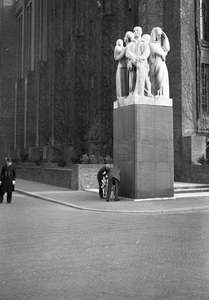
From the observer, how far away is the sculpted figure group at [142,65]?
15.3 meters

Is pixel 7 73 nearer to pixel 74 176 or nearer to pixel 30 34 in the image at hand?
pixel 30 34

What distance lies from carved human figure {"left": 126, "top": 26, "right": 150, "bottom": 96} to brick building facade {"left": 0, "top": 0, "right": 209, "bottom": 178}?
895cm

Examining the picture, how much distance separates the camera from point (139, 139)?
1497cm

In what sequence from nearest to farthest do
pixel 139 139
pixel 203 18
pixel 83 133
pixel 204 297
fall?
pixel 204 297 → pixel 139 139 → pixel 203 18 → pixel 83 133

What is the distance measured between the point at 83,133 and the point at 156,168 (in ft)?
69.0

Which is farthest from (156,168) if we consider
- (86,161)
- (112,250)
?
(112,250)

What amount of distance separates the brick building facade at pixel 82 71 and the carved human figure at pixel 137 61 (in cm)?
895

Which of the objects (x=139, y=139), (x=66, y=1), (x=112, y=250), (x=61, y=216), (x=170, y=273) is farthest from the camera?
(x=66, y=1)

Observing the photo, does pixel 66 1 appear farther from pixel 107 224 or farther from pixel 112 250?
pixel 112 250

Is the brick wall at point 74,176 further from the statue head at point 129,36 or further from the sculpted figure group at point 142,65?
the statue head at point 129,36

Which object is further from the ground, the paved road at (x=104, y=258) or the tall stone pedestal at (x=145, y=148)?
the tall stone pedestal at (x=145, y=148)

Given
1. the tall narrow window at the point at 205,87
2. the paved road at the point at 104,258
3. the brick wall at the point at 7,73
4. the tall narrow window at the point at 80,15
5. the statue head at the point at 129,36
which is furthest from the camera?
the brick wall at the point at 7,73

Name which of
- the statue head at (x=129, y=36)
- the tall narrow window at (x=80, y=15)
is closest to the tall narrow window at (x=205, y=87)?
the statue head at (x=129, y=36)

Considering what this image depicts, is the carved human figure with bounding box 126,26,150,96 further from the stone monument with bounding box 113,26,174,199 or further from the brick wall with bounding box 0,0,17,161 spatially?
the brick wall with bounding box 0,0,17,161
